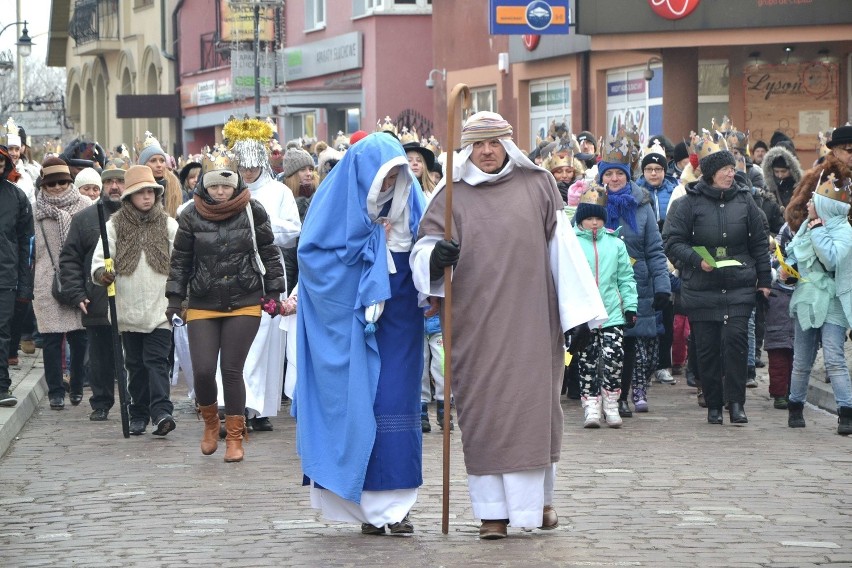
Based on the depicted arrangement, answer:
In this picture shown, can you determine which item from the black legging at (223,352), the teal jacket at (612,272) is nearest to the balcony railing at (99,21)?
the teal jacket at (612,272)

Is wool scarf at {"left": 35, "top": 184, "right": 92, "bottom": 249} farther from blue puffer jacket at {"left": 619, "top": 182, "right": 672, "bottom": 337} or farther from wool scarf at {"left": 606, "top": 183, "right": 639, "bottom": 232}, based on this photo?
blue puffer jacket at {"left": 619, "top": 182, "right": 672, "bottom": 337}

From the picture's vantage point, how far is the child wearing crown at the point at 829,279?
11852mm

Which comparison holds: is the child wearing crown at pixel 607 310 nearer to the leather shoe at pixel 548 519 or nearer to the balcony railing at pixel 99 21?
the leather shoe at pixel 548 519

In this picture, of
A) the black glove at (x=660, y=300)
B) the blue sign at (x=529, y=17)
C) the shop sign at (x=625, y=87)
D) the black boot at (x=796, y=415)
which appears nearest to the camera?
the black boot at (x=796, y=415)

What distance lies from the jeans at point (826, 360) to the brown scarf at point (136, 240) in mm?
4463

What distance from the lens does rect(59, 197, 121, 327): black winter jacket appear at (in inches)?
496

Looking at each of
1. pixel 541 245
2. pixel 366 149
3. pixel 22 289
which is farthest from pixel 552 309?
pixel 22 289

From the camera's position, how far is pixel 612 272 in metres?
12.7

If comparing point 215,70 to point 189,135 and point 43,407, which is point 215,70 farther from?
point 43,407

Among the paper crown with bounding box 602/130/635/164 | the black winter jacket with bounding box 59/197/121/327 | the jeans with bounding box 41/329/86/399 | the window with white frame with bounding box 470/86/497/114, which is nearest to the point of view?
the black winter jacket with bounding box 59/197/121/327

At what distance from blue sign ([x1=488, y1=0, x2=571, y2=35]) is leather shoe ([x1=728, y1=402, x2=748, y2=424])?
14918 millimetres

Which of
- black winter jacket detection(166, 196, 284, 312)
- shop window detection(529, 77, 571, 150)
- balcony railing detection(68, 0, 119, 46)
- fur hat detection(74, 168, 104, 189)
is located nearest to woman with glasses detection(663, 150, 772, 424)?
black winter jacket detection(166, 196, 284, 312)

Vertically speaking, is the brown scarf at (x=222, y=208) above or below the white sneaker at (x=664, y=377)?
above

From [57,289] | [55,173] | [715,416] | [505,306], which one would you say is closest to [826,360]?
[715,416]
